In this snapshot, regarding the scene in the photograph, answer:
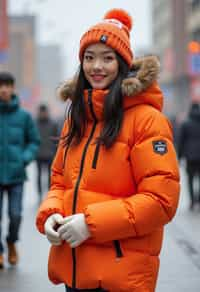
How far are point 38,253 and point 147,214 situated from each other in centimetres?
597

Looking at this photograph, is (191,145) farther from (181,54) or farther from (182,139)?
(181,54)

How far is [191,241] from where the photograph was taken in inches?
406

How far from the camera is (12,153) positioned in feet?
27.1

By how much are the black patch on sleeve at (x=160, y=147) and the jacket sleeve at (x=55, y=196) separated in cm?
49

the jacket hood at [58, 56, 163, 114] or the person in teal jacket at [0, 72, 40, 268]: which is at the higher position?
the jacket hood at [58, 56, 163, 114]

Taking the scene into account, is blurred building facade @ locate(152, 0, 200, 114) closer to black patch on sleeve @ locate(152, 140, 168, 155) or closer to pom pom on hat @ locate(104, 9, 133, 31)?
pom pom on hat @ locate(104, 9, 133, 31)

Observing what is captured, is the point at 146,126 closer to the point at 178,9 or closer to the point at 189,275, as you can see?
the point at 189,275

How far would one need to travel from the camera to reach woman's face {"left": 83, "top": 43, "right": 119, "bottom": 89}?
379 cm

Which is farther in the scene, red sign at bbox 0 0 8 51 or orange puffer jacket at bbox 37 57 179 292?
red sign at bbox 0 0 8 51

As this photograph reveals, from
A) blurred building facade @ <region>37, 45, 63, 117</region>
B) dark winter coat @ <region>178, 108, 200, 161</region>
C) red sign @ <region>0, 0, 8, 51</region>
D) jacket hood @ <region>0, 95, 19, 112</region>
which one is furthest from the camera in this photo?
blurred building facade @ <region>37, 45, 63, 117</region>

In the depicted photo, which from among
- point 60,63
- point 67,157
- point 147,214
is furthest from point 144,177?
point 60,63

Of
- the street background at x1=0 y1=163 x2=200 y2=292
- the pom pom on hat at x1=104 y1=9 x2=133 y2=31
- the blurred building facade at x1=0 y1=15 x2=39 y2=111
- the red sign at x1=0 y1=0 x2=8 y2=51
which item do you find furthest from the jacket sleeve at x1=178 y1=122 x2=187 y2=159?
the blurred building facade at x1=0 y1=15 x2=39 y2=111

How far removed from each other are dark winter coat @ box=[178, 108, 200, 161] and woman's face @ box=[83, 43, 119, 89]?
10395mm

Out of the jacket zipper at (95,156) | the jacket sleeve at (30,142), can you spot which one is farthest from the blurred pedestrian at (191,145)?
the jacket zipper at (95,156)
